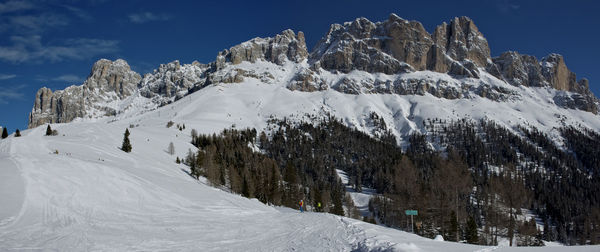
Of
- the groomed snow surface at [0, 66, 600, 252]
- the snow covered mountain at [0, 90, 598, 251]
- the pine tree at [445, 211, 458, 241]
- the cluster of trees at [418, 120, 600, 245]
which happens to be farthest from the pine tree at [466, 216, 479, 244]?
the groomed snow surface at [0, 66, 600, 252]

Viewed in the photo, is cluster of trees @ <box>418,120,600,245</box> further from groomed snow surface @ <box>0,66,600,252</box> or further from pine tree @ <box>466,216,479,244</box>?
groomed snow surface @ <box>0,66,600,252</box>

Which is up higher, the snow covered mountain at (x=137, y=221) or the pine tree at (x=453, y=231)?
the snow covered mountain at (x=137, y=221)

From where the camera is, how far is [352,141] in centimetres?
17662

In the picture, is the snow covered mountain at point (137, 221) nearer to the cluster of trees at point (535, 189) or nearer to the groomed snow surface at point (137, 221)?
the groomed snow surface at point (137, 221)

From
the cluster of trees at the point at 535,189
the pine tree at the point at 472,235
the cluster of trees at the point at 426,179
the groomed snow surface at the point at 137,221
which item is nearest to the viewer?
the groomed snow surface at the point at 137,221

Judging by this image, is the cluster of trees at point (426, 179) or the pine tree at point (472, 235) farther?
the cluster of trees at point (426, 179)

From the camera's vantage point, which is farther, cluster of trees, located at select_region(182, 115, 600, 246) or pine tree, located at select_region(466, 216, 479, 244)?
cluster of trees, located at select_region(182, 115, 600, 246)

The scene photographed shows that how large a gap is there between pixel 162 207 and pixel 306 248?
15.9m

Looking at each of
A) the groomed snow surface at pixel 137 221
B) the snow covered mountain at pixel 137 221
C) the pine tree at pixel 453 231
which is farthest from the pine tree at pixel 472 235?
the groomed snow surface at pixel 137 221

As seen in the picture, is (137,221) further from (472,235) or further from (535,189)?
(535,189)

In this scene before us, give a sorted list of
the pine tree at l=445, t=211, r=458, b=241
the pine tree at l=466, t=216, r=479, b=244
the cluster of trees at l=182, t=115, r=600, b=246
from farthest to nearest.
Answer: the cluster of trees at l=182, t=115, r=600, b=246
the pine tree at l=445, t=211, r=458, b=241
the pine tree at l=466, t=216, r=479, b=244

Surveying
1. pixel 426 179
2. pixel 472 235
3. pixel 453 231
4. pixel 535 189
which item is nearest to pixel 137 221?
pixel 453 231

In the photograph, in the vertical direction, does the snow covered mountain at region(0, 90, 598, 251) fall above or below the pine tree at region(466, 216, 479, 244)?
above

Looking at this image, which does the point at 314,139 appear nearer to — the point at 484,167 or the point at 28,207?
the point at 484,167
